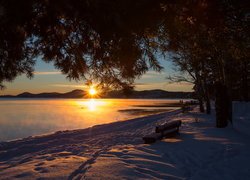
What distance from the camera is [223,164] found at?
868cm

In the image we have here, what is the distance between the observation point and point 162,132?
13039mm

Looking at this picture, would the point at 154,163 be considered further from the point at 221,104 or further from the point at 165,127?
the point at 221,104

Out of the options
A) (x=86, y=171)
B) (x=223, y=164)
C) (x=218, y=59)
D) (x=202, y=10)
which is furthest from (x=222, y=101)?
(x=202, y=10)

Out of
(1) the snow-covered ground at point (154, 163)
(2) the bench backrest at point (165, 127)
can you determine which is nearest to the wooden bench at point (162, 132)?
(2) the bench backrest at point (165, 127)

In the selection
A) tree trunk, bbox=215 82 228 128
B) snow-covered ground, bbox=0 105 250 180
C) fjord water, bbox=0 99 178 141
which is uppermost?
tree trunk, bbox=215 82 228 128

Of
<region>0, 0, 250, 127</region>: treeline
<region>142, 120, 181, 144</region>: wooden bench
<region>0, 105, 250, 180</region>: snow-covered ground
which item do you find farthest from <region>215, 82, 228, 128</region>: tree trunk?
<region>0, 0, 250, 127</region>: treeline

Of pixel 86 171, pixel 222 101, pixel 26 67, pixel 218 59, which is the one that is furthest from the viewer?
pixel 218 59

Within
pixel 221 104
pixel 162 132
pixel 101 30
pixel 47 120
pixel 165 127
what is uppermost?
pixel 101 30

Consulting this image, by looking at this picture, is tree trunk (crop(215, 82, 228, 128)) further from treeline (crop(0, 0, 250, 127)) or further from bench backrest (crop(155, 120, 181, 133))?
treeline (crop(0, 0, 250, 127))

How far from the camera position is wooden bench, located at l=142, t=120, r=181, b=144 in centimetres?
1204

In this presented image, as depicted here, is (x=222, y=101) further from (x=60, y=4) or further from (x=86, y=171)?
(x=60, y=4)

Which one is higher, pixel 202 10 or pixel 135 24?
pixel 202 10

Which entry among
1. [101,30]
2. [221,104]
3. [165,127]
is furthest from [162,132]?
[101,30]

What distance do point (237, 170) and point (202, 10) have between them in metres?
5.07
